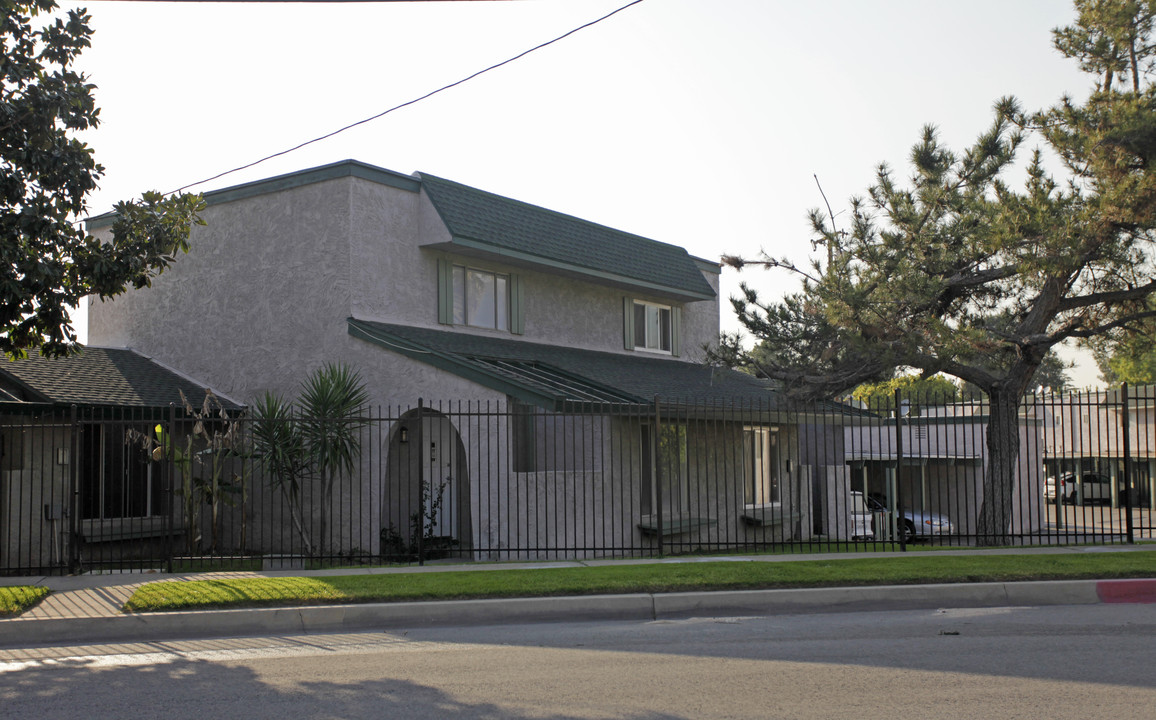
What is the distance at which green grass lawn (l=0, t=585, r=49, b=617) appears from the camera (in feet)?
31.5

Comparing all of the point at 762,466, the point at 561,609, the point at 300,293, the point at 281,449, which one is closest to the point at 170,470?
the point at 281,449

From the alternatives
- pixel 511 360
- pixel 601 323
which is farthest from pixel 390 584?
pixel 601 323

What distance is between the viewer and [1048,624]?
9.12 m

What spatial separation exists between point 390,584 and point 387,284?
859 centimetres

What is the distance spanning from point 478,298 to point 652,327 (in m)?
5.90

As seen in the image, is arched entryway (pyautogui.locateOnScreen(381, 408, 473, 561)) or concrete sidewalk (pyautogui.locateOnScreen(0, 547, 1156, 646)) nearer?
concrete sidewalk (pyautogui.locateOnScreen(0, 547, 1156, 646))

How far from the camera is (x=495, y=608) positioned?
32.3 feet

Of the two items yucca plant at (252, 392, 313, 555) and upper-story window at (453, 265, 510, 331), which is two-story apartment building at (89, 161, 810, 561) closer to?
upper-story window at (453, 265, 510, 331)

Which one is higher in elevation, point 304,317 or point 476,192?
point 476,192

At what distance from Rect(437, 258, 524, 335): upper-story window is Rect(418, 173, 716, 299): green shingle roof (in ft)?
2.89

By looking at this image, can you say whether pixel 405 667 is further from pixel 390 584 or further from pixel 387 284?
pixel 387 284

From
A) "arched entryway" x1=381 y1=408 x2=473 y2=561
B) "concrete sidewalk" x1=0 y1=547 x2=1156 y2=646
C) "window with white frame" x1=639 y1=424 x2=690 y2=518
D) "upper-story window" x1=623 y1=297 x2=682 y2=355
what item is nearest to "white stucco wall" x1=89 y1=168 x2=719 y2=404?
"arched entryway" x1=381 y1=408 x2=473 y2=561

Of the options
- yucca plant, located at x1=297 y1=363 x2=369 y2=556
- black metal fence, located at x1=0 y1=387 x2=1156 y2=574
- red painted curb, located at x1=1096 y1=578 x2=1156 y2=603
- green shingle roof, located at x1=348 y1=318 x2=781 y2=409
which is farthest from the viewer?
yucca plant, located at x1=297 y1=363 x2=369 y2=556

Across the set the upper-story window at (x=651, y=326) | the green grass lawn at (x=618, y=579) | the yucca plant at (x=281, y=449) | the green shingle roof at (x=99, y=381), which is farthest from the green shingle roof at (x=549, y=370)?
the green shingle roof at (x=99, y=381)
